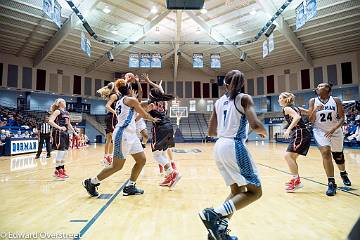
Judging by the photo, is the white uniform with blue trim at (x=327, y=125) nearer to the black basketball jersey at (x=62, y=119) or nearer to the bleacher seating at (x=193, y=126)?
the black basketball jersey at (x=62, y=119)

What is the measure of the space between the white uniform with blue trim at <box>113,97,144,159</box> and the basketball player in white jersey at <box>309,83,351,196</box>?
9.20ft

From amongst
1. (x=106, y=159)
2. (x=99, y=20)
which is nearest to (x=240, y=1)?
(x=99, y=20)

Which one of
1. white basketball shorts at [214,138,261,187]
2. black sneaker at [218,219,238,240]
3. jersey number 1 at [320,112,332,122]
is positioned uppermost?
jersey number 1 at [320,112,332,122]

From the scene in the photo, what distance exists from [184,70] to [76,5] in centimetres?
1788

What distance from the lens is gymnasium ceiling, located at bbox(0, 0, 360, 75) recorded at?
719 inches

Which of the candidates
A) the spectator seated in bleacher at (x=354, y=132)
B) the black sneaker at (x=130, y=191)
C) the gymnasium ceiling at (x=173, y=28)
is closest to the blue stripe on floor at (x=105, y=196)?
the black sneaker at (x=130, y=191)

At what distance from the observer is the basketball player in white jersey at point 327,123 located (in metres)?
4.28

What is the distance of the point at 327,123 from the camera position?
4.36 meters

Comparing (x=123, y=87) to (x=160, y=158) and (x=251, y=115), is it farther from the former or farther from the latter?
(x=251, y=115)

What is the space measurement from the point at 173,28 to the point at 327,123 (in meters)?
20.5

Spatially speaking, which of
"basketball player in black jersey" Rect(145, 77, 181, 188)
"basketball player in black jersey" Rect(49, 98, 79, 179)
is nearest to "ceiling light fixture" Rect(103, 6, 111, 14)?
"basketball player in black jersey" Rect(49, 98, 79, 179)

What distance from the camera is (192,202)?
3.69m

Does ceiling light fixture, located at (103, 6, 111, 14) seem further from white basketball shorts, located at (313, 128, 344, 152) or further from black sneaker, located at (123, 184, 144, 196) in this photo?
A: white basketball shorts, located at (313, 128, 344, 152)

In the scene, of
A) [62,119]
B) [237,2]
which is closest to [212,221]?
[62,119]
